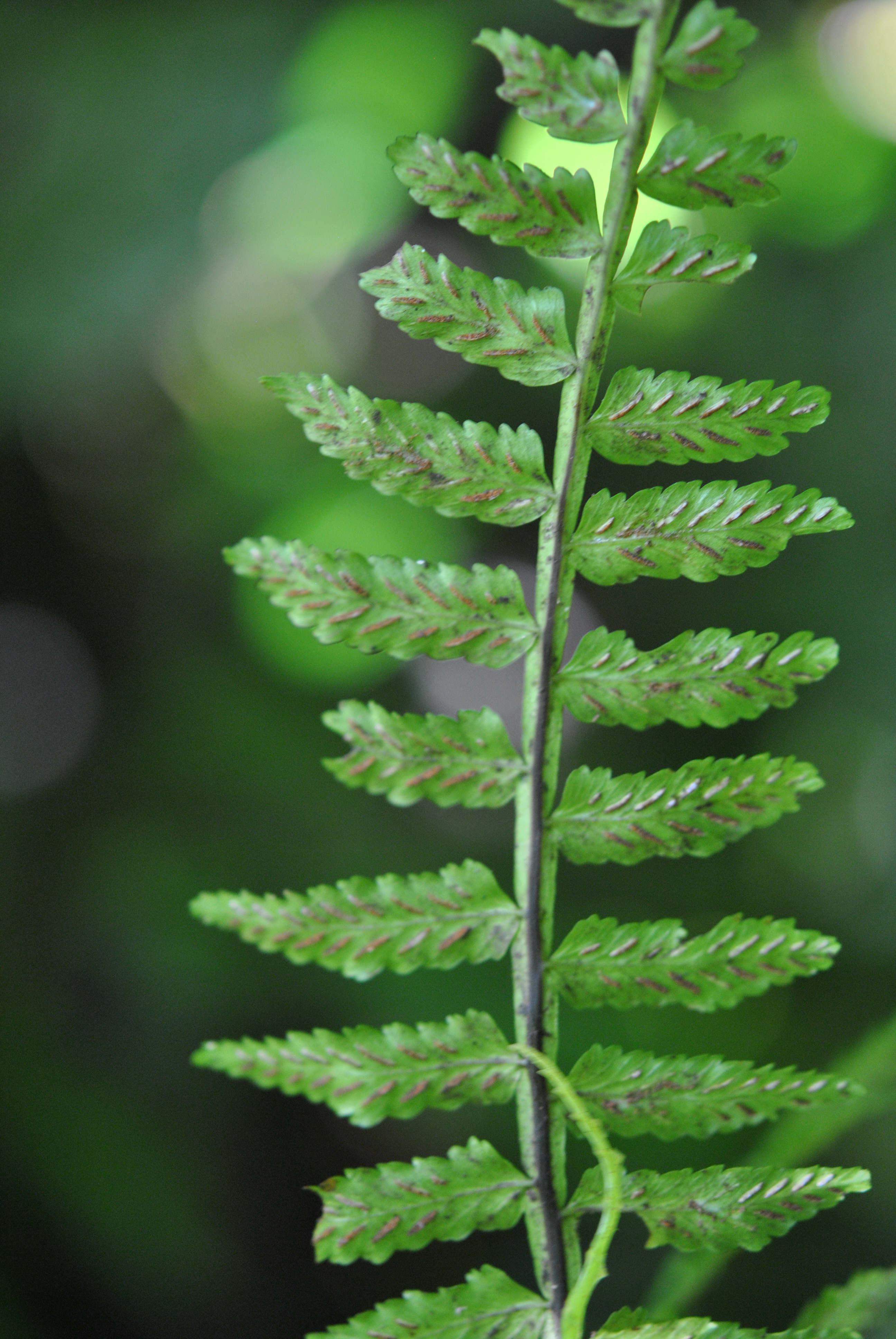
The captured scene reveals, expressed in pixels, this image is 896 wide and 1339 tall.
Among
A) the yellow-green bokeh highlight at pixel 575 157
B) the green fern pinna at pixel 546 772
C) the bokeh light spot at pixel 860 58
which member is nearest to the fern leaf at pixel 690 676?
the green fern pinna at pixel 546 772

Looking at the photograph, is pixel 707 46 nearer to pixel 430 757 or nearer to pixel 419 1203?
pixel 430 757

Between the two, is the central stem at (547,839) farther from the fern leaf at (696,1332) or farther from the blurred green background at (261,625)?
the blurred green background at (261,625)

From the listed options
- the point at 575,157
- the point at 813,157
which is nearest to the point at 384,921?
the point at 575,157

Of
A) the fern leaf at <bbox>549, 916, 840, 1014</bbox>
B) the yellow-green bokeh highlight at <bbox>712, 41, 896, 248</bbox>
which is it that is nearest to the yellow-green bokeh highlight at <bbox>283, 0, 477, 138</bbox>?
the yellow-green bokeh highlight at <bbox>712, 41, 896, 248</bbox>

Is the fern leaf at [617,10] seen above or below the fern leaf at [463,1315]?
above

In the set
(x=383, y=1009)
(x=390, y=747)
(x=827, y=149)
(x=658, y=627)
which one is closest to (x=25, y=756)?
(x=383, y=1009)

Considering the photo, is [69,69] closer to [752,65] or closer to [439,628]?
[752,65]
